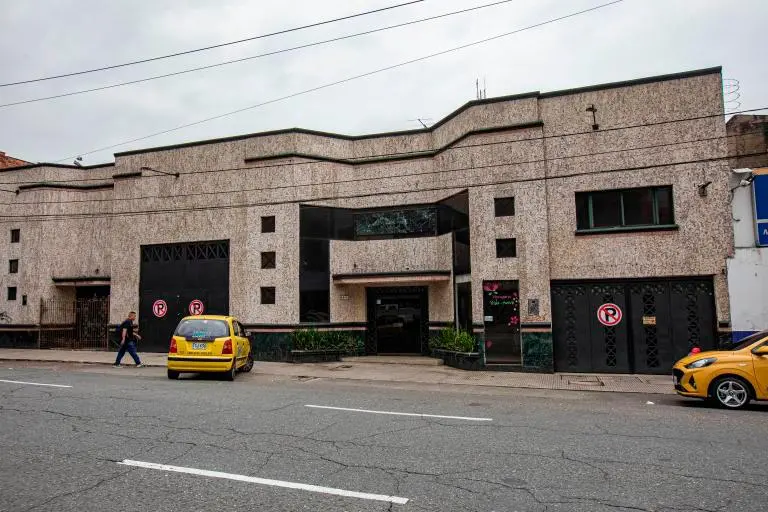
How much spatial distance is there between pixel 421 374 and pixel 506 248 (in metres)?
4.31

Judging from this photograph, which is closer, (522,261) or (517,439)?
(517,439)

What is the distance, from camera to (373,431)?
7.25m

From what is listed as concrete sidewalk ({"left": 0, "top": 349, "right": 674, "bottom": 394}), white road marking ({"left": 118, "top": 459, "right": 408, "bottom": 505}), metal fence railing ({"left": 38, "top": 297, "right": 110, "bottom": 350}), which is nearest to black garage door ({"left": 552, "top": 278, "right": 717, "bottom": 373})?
concrete sidewalk ({"left": 0, "top": 349, "right": 674, "bottom": 394})

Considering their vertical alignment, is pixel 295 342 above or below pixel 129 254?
below

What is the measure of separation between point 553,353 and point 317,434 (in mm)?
9433

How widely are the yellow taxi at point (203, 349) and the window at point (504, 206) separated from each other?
8075 millimetres

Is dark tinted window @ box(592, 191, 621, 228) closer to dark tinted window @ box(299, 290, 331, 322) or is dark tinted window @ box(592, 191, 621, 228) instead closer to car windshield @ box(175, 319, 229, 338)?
dark tinted window @ box(299, 290, 331, 322)

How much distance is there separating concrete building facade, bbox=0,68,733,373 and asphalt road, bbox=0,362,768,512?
4.77 metres

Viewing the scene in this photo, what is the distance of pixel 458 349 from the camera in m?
15.6

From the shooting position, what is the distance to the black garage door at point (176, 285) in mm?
19203

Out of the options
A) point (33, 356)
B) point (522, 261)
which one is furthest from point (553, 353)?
point (33, 356)

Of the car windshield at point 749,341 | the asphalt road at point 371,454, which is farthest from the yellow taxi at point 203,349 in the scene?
the car windshield at point 749,341

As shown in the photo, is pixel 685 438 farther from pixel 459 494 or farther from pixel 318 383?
pixel 318 383

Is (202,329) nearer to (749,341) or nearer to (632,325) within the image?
(632,325)
